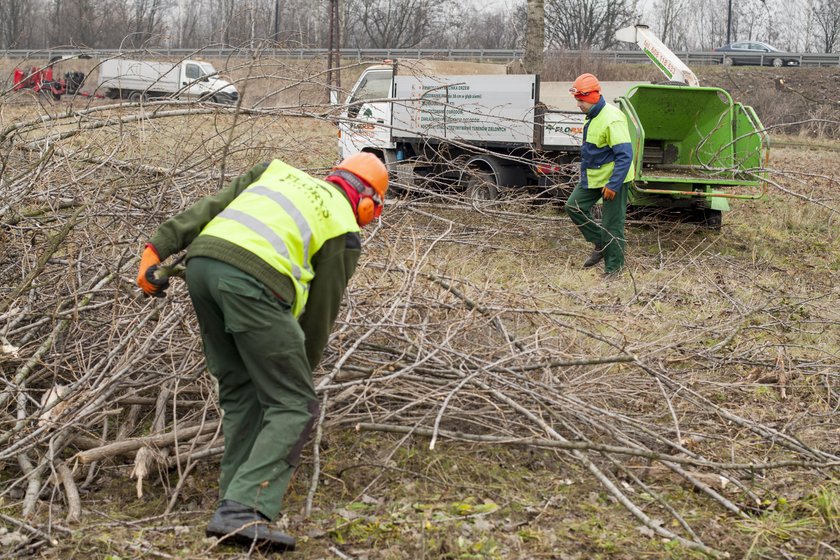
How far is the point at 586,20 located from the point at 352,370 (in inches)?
1508

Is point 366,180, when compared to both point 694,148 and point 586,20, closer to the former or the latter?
point 694,148

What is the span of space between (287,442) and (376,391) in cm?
93

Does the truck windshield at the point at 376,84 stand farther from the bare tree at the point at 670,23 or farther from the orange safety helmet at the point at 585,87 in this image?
the bare tree at the point at 670,23

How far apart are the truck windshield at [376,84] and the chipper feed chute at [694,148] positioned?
326cm

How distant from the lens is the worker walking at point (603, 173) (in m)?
7.98

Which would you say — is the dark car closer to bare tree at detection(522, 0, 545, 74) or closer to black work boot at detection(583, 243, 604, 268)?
bare tree at detection(522, 0, 545, 74)

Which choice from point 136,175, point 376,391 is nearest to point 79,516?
point 376,391

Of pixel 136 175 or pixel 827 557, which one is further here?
pixel 136 175

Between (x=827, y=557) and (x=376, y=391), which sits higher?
(x=376, y=391)

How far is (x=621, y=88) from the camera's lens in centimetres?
1077

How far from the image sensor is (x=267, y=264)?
3.24m

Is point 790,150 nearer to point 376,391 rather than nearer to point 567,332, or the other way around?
point 567,332

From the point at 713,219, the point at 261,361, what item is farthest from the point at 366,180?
the point at 713,219

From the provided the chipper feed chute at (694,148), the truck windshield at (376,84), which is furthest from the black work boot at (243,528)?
the truck windshield at (376,84)
